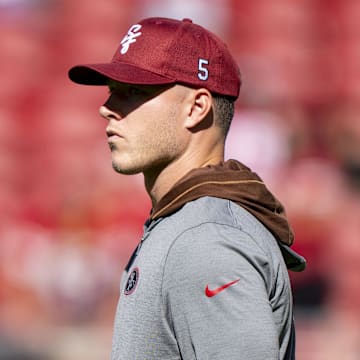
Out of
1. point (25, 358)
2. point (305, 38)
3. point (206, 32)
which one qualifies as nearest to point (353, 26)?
point (305, 38)

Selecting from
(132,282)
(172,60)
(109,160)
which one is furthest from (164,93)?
(109,160)

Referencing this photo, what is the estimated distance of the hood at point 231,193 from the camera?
210 centimetres

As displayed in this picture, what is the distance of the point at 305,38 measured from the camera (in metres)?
9.45

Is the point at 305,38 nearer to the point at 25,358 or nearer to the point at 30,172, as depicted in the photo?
the point at 30,172

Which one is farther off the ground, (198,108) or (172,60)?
(172,60)

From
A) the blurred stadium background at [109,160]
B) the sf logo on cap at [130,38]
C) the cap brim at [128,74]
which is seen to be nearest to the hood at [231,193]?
the cap brim at [128,74]

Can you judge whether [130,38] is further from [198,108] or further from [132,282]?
[132,282]

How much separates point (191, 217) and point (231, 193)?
0.13m

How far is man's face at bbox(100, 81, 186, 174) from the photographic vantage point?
7.21 feet

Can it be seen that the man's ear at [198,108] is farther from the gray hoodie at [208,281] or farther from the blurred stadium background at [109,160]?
the blurred stadium background at [109,160]

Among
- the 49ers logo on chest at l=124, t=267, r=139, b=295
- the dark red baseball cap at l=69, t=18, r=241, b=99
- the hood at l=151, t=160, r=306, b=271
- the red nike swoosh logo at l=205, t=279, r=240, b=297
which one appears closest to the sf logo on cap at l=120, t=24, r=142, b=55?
the dark red baseball cap at l=69, t=18, r=241, b=99

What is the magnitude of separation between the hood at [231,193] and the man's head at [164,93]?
0.32 ft

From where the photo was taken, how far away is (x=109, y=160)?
28.9 feet

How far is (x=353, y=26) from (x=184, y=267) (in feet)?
A: 25.8
